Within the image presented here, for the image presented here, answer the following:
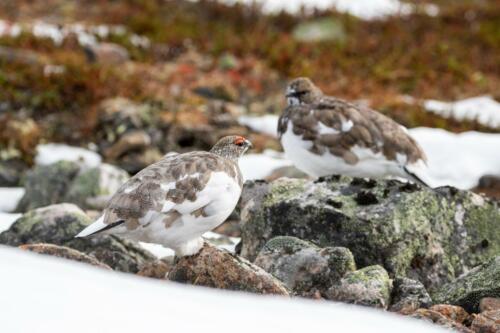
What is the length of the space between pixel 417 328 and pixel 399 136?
4325 millimetres

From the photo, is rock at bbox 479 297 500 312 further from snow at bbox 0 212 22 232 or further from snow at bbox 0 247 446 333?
snow at bbox 0 212 22 232

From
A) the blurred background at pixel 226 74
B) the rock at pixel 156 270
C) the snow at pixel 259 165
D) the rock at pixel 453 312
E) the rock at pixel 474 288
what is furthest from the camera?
the blurred background at pixel 226 74

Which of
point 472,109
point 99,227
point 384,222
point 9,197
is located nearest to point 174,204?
point 99,227

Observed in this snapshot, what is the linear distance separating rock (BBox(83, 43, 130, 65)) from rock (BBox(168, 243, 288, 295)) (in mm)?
8485

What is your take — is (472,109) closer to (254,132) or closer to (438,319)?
(254,132)

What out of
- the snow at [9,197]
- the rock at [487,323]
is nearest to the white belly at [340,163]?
the rock at [487,323]

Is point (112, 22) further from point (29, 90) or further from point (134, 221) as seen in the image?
point (134, 221)

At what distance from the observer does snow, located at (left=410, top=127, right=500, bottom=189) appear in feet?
33.5

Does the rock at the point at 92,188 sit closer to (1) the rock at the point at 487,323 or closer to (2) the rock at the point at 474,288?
(2) the rock at the point at 474,288

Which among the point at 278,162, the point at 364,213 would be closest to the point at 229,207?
the point at 364,213

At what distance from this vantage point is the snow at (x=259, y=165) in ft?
32.5

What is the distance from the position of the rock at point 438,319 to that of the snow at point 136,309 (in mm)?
1512

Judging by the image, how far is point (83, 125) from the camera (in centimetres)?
1155

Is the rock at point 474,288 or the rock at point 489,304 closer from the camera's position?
the rock at point 489,304
